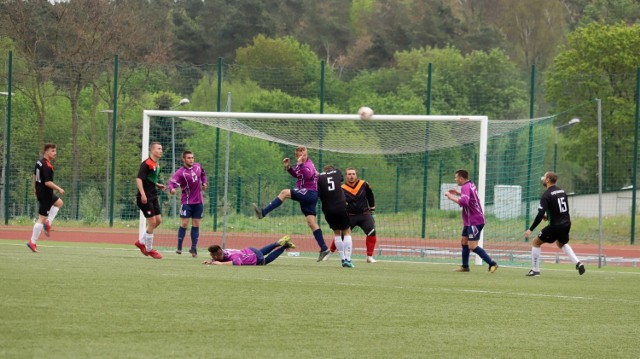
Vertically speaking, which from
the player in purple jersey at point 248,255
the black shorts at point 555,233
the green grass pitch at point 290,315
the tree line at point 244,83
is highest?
the tree line at point 244,83

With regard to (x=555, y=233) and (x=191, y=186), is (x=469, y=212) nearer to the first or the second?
(x=555, y=233)

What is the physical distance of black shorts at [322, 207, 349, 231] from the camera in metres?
20.1

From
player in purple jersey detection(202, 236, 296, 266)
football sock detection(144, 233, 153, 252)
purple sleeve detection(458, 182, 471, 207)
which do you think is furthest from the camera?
football sock detection(144, 233, 153, 252)

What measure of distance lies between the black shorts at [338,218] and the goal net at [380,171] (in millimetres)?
3286

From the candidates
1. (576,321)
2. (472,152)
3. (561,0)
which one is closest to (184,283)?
(576,321)

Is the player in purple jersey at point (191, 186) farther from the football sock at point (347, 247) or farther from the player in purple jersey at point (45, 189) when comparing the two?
the football sock at point (347, 247)

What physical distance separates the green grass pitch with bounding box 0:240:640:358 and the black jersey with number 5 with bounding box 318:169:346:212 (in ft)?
12.3

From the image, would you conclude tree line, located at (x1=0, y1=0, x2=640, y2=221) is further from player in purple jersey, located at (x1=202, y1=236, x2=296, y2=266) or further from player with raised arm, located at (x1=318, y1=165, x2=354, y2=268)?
player in purple jersey, located at (x1=202, y1=236, x2=296, y2=266)

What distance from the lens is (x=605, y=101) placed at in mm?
35906

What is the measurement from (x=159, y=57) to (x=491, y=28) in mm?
49426

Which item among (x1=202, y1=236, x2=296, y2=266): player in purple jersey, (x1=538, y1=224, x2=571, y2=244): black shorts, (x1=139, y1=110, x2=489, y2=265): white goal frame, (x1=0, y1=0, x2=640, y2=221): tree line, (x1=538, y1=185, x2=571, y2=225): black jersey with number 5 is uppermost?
(x1=0, y1=0, x2=640, y2=221): tree line

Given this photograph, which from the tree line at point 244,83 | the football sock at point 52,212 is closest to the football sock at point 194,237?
the football sock at point 52,212

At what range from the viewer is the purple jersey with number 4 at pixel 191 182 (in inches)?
878

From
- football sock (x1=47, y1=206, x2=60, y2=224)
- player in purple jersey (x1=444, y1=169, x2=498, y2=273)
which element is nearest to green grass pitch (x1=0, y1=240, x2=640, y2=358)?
player in purple jersey (x1=444, y1=169, x2=498, y2=273)
